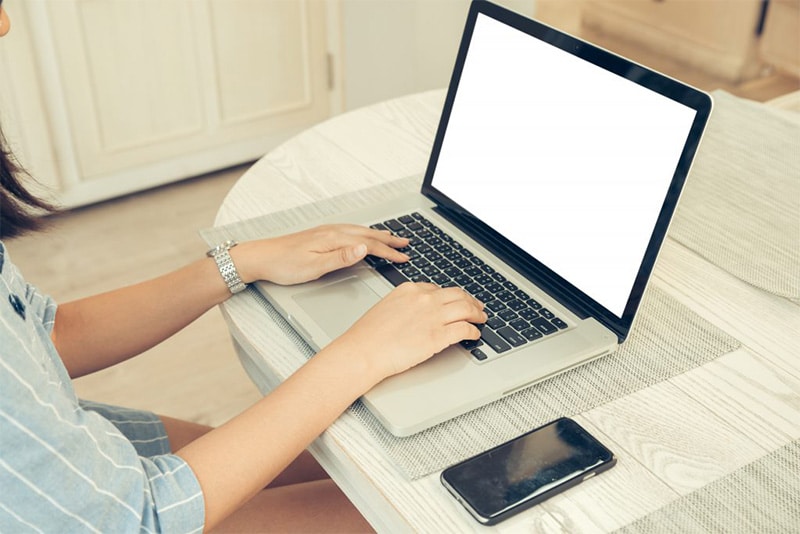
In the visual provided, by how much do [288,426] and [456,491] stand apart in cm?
18

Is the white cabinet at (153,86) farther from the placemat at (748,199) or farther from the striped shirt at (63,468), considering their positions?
the striped shirt at (63,468)

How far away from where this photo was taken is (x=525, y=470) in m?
0.71

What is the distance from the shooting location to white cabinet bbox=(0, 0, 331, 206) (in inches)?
88.6

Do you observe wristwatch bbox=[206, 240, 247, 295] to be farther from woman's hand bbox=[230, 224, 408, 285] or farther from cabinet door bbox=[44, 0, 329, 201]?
cabinet door bbox=[44, 0, 329, 201]

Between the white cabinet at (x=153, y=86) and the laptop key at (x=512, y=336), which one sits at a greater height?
the laptop key at (x=512, y=336)

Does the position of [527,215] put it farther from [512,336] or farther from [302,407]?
[302,407]

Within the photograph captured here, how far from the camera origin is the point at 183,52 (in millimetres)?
2457

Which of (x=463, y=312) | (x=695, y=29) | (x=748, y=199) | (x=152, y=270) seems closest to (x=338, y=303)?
(x=463, y=312)

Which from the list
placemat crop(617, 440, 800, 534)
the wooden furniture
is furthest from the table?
the wooden furniture

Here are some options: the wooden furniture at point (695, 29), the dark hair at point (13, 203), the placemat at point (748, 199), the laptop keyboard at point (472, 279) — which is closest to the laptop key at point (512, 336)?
the laptop keyboard at point (472, 279)

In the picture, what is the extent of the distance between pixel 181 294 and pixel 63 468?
0.37 metres

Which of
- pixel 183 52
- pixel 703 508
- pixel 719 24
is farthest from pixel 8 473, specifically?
pixel 719 24

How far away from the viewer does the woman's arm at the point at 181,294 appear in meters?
0.96

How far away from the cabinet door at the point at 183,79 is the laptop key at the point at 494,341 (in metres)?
1.82
